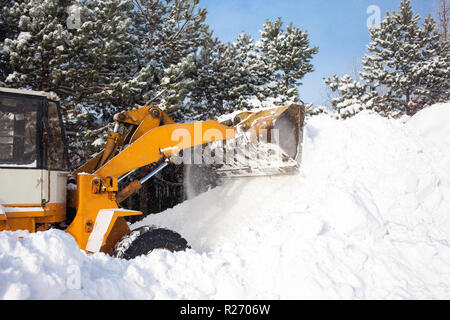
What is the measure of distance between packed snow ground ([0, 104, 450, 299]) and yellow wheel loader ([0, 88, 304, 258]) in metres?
0.56

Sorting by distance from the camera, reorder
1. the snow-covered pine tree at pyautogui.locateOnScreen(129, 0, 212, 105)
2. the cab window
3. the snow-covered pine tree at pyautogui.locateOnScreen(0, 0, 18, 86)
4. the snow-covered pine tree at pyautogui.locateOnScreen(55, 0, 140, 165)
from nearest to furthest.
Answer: the cab window
the snow-covered pine tree at pyautogui.locateOnScreen(0, 0, 18, 86)
the snow-covered pine tree at pyautogui.locateOnScreen(55, 0, 140, 165)
the snow-covered pine tree at pyautogui.locateOnScreen(129, 0, 212, 105)

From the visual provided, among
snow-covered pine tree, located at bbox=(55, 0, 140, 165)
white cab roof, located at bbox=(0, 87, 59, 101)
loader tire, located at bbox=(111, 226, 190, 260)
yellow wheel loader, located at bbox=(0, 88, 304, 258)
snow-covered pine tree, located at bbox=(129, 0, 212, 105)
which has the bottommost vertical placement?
loader tire, located at bbox=(111, 226, 190, 260)

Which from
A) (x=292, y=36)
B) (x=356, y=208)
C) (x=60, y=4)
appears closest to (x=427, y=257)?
(x=356, y=208)

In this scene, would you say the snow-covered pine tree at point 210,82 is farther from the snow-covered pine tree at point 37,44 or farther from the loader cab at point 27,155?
the loader cab at point 27,155

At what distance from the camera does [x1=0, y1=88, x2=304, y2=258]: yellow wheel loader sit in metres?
3.41

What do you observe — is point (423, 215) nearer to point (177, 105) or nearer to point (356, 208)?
point (356, 208)

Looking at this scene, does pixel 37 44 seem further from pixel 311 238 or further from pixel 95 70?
pixel 311 238

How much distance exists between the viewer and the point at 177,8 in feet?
34.3

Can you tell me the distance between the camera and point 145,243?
3.83m

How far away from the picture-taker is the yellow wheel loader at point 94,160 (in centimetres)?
341

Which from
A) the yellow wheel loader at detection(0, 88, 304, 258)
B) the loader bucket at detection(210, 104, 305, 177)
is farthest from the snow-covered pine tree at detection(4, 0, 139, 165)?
the loader bucket at detection(210, 104, 305, 177)

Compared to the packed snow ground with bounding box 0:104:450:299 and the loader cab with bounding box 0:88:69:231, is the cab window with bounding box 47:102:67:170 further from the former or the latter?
the packed snow ground with bounding box 0:104:450:299

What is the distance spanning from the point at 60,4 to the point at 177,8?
3.73 meters

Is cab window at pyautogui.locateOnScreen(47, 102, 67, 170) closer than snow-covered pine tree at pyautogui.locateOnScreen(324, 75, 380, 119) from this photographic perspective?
Yes
